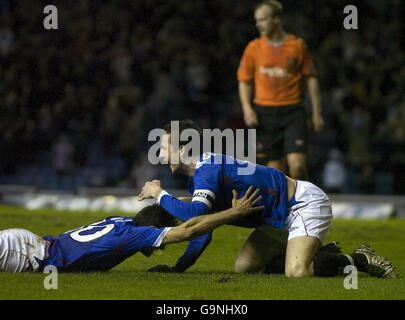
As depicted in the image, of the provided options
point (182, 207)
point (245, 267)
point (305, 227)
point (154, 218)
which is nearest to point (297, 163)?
point (245, 267)

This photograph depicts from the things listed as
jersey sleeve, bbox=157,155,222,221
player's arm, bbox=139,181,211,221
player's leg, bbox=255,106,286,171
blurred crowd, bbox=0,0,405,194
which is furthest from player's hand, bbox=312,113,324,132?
blurred crowd, bbox=0,0,405,194

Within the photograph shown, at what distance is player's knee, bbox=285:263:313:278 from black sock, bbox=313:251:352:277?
203mm

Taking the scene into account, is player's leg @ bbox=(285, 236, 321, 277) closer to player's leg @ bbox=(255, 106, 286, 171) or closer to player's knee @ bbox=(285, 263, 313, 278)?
player's knee @ bbox=(285, 263, 313, 278)

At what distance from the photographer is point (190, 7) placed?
19938 mm

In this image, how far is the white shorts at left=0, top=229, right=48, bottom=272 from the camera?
664 centimetres

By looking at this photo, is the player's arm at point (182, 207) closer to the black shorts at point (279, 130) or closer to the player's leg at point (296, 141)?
the player's leg at point (296, 141)

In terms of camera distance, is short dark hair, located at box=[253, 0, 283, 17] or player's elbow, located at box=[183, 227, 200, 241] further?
short dark hair, located at box=[253, 0, 283, 17]

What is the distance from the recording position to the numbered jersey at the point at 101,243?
6.66 meters

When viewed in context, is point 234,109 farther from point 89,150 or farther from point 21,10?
point 21,10

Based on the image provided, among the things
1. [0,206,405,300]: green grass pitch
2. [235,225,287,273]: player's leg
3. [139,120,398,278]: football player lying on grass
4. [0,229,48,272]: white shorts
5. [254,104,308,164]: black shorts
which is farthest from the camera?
[254,104,308,164]: black shorts

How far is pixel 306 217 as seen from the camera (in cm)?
718

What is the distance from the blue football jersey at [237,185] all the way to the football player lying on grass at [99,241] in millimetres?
140

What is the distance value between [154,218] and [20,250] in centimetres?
113

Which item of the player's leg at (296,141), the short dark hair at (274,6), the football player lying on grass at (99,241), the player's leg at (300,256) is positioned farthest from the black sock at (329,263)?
the short dark hair at (274,6)
